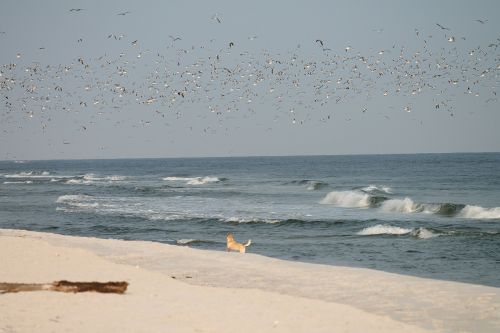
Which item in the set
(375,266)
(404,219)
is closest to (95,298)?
(375,266)

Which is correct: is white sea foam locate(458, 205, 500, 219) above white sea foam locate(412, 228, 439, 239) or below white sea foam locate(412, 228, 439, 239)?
above

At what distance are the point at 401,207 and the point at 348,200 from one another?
7.52 m

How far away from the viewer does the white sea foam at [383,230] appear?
29.4 meters

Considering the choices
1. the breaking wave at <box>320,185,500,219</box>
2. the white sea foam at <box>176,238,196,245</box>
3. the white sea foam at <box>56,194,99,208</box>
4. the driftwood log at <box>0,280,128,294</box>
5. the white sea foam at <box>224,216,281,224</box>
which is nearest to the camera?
the driftwood log at <box>0,280,128,294</box>

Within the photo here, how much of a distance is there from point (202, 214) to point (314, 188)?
3050 centimetres

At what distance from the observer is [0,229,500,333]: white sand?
991cm

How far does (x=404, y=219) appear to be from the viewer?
3653 centimetres

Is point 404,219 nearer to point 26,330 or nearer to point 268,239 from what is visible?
point 268,239

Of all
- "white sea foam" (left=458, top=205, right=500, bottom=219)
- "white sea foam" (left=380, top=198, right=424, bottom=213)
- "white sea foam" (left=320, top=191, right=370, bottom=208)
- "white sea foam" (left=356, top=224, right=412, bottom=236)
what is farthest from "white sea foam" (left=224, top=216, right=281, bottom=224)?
"white sea foam" (left=320, top=191, right=370, bottom=208)

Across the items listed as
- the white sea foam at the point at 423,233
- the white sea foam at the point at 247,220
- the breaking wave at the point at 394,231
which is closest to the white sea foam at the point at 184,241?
the breaking wave at the point at 394,231

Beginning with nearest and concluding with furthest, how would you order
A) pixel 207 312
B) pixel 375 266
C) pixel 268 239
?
pixel 207 312 < pixel 375 266 < pixel 268 239

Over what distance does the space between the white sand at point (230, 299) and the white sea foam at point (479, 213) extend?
22.2 metres

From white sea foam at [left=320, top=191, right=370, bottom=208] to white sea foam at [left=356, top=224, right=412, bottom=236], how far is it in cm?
1657

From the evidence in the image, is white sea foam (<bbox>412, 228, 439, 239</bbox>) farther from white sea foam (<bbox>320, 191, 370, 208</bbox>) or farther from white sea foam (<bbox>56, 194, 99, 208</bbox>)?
A: white sea foam (<bbox>56, 194, 99, 208</bbox>)
